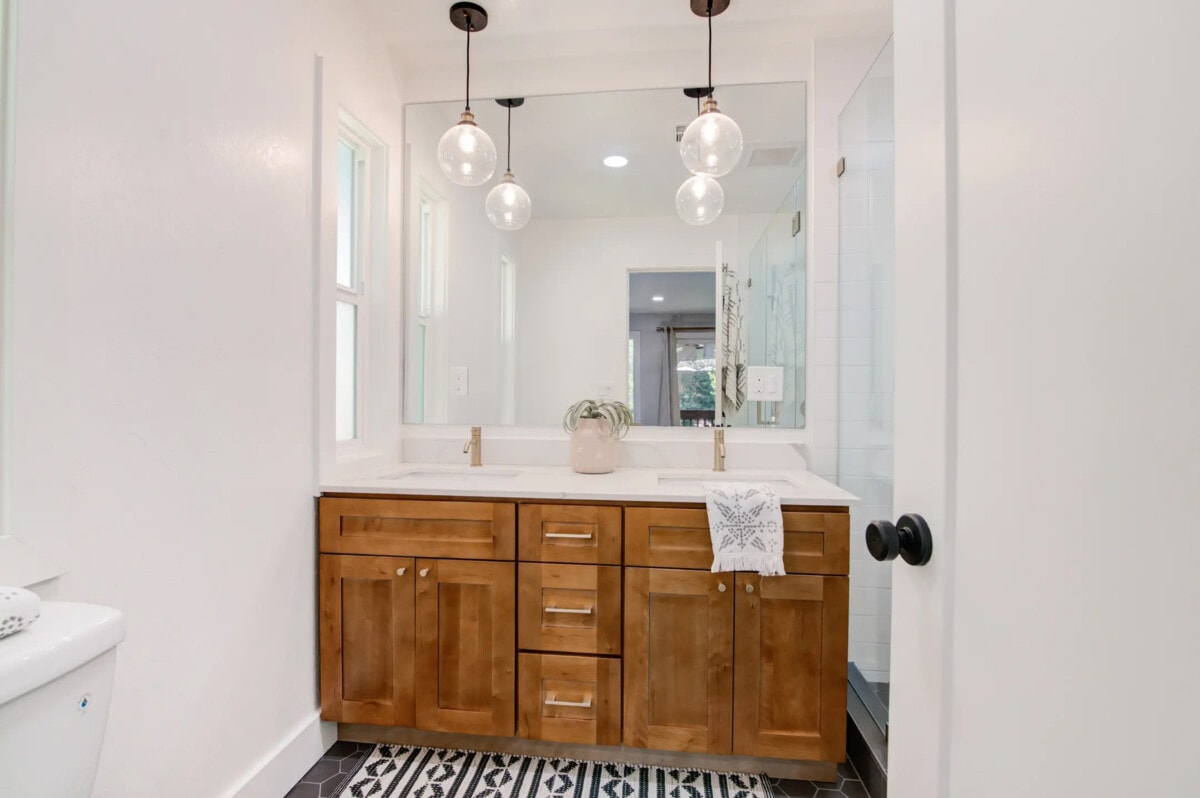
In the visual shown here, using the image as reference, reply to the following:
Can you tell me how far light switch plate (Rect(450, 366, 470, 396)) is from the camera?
216cm

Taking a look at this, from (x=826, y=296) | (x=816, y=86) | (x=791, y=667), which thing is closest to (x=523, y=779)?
(x=791, y=667)

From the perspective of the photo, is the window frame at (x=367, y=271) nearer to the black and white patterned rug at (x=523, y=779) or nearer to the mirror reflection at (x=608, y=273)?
the mirror reflection at (x=608, y=273)

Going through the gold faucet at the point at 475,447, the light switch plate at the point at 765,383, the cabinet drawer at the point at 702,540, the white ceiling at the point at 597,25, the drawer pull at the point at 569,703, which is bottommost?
the drawer pull at the point at 569,703

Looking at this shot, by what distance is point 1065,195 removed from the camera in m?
0.41

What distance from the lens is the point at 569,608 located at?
151cm

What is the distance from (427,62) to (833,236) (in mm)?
1813

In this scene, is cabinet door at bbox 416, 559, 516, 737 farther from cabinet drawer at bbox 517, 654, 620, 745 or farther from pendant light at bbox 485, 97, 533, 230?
pendant light at bbox 485, 97, 533, 230

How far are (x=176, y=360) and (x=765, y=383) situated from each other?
1.84 metres

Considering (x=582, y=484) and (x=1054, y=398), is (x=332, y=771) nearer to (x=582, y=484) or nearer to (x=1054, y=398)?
(x=582, y=484)

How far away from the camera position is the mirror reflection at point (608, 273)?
2014mm

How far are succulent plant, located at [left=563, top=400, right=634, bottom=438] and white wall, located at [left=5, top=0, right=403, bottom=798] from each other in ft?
2.93

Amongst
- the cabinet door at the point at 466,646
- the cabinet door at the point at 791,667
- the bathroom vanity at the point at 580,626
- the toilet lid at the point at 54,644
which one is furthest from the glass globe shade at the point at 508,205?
the toilet lid at the point at 54,644

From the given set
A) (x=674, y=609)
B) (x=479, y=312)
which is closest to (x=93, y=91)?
(x=479, y=312)

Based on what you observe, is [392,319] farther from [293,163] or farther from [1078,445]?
[1078,445]
